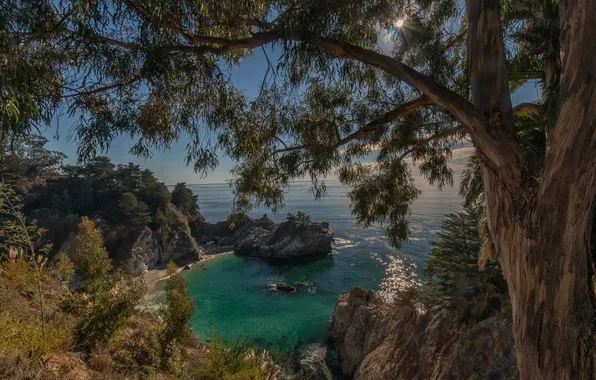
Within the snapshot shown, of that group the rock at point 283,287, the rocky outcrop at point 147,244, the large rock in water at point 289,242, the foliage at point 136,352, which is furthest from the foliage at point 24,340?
the large rock in water at point 289,242

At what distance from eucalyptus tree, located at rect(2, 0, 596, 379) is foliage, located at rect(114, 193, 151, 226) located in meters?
25.2

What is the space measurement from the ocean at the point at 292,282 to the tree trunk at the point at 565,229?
3.86 meters

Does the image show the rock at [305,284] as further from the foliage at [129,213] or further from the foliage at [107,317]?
the foliage at [129,213]

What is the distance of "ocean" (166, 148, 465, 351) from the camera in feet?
46.9

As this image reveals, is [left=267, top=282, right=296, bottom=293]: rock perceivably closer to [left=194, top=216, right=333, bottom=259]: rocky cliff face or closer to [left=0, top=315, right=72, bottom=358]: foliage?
[left=194, top=216, right=333, bottom=259]: rocky cliff face

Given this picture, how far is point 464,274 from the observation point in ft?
23.5

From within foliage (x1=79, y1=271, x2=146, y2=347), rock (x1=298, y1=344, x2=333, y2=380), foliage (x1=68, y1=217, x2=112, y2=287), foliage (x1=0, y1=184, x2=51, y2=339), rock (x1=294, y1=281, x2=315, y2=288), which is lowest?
rock (x1=294, y1=281, x2=315, y2=288)

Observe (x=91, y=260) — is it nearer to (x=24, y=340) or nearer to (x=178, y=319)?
(x=178, y=319)

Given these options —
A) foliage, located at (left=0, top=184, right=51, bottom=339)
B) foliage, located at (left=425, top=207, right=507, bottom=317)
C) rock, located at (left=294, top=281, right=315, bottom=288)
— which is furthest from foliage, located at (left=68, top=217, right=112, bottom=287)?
rock, located at (left=294, top=281, right=315, bottom=288)

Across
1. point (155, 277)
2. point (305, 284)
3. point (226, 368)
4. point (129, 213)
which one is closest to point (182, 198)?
point (129, 213)

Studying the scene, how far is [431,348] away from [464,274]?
89.6 inches

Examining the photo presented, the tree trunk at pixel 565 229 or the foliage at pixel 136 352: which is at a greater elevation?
the tree trunk at pixel 565 229

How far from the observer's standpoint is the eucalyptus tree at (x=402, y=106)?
1.67 meters

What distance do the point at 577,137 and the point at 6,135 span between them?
14.1 feet
